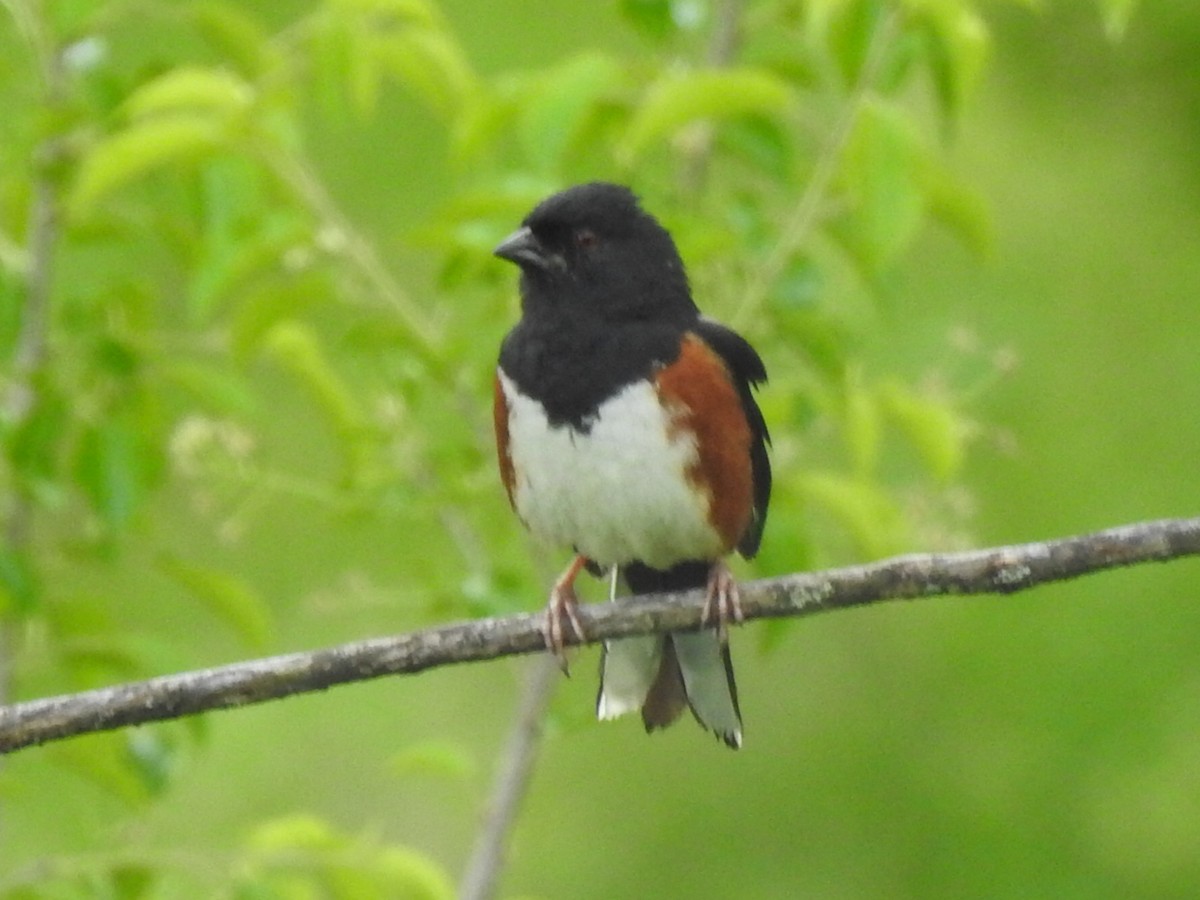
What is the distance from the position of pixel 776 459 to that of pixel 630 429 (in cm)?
43

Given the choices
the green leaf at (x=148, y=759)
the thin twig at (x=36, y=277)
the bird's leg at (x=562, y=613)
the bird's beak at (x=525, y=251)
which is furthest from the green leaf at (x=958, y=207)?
the green leaf at (x=148, y=759)

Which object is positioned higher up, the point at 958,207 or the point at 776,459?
the point at 958,207

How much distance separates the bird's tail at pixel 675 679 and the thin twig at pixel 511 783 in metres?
0.12

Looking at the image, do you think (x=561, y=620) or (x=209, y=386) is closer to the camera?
(x=561, y=620)

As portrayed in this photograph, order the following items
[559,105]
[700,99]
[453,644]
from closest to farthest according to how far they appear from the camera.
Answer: [453,644] < [700,99] < [559,105]

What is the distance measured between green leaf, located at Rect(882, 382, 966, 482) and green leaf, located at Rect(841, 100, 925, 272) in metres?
0.33

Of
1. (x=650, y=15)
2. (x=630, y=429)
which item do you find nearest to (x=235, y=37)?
(x=650, y=15)

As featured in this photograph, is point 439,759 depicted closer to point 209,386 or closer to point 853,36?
point 209,386

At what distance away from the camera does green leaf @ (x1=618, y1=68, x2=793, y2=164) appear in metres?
2.79

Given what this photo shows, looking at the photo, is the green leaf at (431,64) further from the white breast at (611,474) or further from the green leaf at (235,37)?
the white breast at (611,474)

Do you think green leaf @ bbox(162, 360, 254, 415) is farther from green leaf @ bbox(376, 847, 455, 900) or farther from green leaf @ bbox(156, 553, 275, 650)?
green leaf @ bbox(376, 847, 455, 900)

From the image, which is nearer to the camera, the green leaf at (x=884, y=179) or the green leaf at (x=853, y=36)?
the green leaf at (x=884, y=179)

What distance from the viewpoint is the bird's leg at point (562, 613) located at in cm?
264

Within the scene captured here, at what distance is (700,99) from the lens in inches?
110
